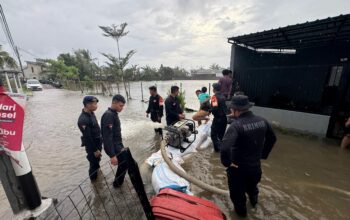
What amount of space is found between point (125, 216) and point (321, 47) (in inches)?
315

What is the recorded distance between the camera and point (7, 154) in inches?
75.7

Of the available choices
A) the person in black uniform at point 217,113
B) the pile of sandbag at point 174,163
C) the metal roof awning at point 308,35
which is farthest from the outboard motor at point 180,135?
the metal roof awning at point 308,35

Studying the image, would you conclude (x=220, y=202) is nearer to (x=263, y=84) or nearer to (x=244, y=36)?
(x=244, y=36)

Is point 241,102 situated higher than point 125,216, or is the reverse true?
point 241,102

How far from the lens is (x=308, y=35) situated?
18.3 ft

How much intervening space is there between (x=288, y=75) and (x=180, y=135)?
5414mm

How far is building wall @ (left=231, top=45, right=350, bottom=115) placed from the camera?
20.1ft

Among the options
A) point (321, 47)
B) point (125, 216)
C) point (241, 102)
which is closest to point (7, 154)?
point (125, 216)

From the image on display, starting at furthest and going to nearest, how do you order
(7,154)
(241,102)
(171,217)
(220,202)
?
(220,202) → (241,102) → (7,154) → (171,217)

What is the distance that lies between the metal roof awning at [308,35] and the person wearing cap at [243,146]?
13.6 ft

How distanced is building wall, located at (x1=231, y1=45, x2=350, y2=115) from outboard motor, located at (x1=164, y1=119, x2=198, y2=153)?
4.27 meters

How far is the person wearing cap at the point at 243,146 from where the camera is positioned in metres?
2.09

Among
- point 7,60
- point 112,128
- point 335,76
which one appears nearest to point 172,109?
point 112,128

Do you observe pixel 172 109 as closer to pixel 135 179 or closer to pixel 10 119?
pixel 135 179
